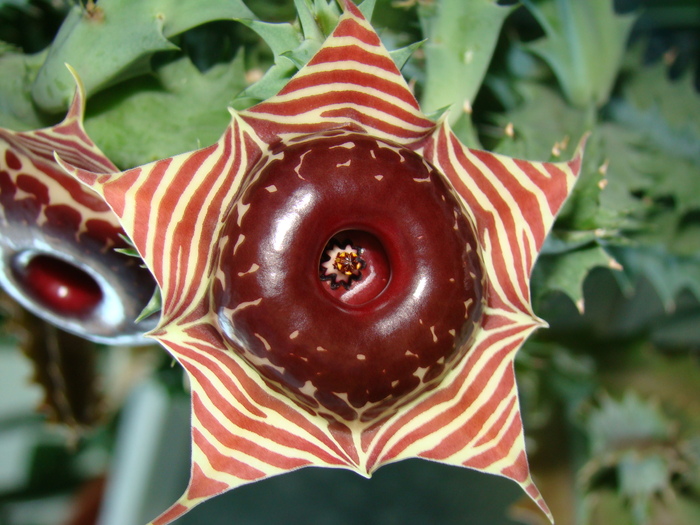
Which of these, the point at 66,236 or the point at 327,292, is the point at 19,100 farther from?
the point at 327,292

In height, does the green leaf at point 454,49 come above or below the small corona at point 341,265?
above

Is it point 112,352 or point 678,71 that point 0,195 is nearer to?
point 112,352

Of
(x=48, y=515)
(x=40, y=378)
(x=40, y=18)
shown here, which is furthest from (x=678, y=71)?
(x=48, y=515)

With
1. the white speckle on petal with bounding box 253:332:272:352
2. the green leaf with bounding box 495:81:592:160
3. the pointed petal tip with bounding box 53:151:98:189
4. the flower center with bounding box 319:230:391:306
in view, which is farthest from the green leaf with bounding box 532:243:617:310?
the pointed petal tip with bounding box 53:151:98:189

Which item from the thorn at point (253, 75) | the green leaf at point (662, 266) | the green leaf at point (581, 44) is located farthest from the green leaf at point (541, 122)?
the thorn at point (253, 75)

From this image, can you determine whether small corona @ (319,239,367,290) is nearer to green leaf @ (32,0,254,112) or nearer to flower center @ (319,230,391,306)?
flower center @ (319,230,391,306)

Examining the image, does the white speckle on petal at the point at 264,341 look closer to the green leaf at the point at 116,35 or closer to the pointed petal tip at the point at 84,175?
the pointed petal tip at the point at 84,175
